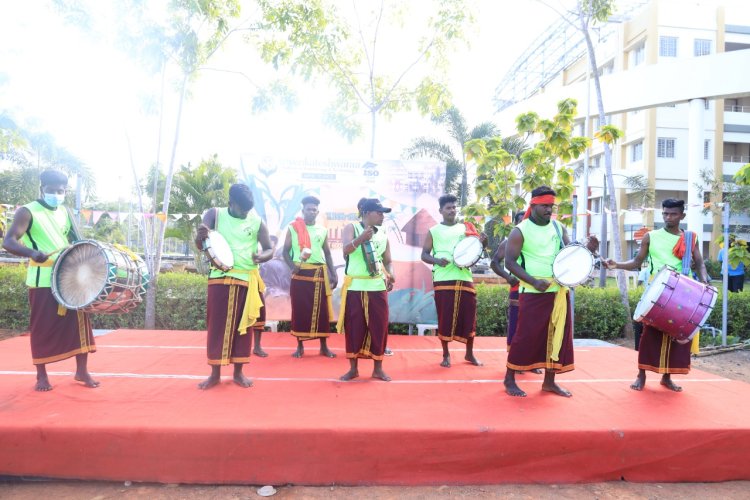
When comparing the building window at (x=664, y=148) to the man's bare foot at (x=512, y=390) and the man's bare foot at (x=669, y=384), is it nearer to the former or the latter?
the man's bare foot at (x=669, y=384)

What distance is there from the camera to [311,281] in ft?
20.7

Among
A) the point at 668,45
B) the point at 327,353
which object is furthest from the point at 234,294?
the point at 668,45

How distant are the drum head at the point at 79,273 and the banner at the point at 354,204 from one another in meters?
3.94

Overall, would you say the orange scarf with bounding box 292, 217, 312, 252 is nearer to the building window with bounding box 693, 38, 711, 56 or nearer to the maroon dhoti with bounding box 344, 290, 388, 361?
the maroon dhoti with bounding box 344, 290, 388, 361

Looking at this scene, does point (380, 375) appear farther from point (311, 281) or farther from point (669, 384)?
point (669, 384)

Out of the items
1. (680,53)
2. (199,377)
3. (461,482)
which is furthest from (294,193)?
(680,53)

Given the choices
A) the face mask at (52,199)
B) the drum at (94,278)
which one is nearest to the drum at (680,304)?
the drum at (94,278)

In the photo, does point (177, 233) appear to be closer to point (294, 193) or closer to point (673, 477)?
point (294, 193)

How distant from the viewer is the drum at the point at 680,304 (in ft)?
13.8

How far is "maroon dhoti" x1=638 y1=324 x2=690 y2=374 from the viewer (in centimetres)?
466

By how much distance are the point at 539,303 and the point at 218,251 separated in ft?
8.99

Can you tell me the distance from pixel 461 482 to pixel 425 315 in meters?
4.82

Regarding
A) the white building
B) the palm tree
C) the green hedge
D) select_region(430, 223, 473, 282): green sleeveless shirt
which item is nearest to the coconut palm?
the palm tree

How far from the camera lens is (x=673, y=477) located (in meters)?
3.39
